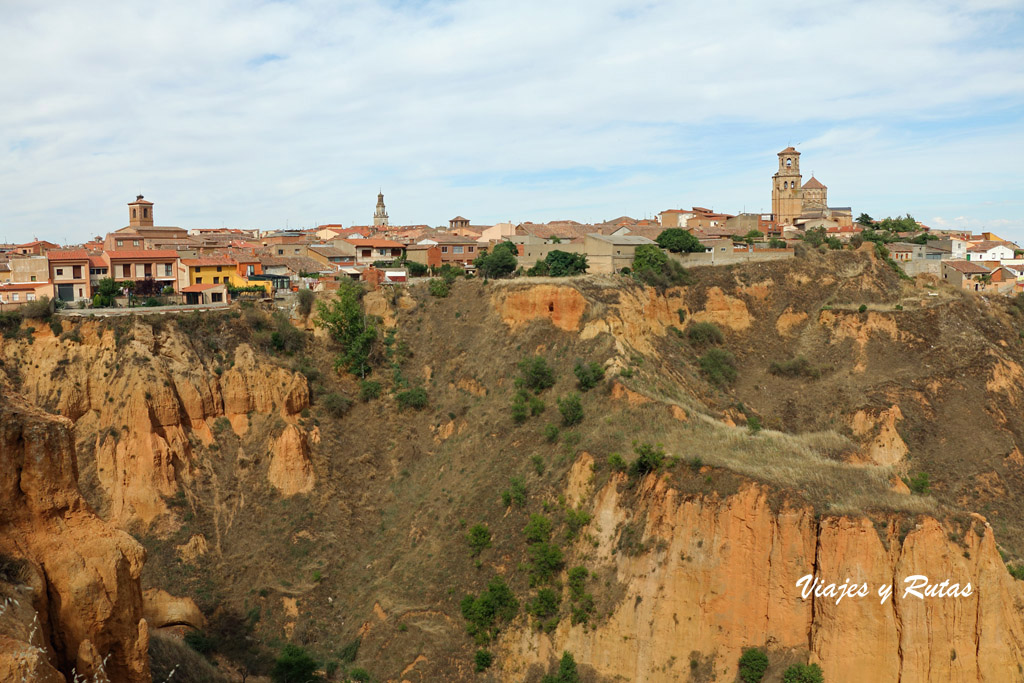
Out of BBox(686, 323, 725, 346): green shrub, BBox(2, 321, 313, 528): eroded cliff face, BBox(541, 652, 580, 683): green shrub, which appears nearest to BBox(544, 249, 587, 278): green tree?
BBox(686, 323, 725, 346): green shrub

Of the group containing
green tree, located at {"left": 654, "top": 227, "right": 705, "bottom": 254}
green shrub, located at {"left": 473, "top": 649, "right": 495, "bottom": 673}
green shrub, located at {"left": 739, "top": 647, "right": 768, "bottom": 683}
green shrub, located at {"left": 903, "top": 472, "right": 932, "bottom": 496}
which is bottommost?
green shrub, located at {"left": 473, "top": 649, "right": 495, "bottom": 673}

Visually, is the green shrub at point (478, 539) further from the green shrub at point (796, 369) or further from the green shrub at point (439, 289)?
the green shrub at point (796, 369)

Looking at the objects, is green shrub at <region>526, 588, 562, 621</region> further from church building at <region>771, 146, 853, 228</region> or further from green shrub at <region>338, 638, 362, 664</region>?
church building at <region>771, 146, 853, 228</region>

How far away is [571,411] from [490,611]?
31.9 feet

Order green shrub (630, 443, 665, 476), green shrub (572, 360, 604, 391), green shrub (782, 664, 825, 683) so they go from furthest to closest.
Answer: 1. green shrub (572, 360, 604, 391)
2. green shrub (630, 443, 665, 476)
3. green shrub (782, 664, 825, 683)

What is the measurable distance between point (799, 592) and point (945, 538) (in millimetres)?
4802

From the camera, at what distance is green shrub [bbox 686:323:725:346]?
52375 mm

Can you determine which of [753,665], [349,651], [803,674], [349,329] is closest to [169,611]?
[349,651]

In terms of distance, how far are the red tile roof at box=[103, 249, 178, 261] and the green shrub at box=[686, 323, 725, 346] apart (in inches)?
1299

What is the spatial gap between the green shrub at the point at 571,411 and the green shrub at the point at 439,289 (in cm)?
1634

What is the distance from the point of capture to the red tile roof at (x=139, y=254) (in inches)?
1965

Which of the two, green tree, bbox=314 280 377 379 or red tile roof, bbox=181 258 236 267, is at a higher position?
A: red tile roof, bbox=181 258 236 267

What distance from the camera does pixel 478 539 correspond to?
114 ft

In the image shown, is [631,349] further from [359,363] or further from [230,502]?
[230,502]
